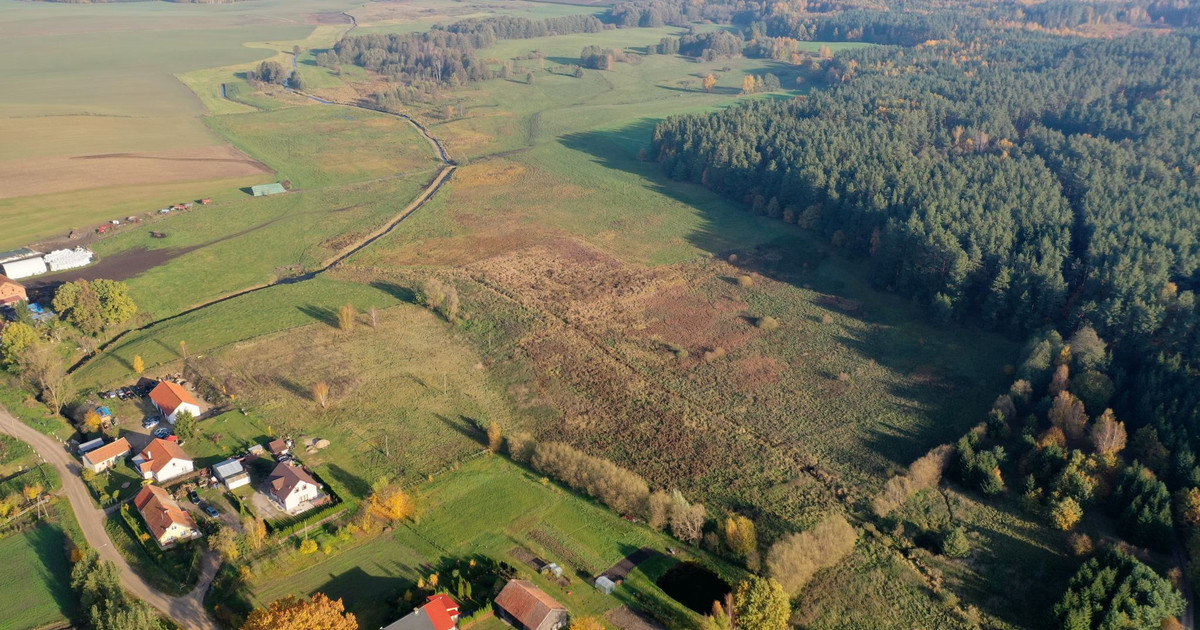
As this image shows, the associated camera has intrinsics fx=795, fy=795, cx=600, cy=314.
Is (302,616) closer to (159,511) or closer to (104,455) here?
(159,511)

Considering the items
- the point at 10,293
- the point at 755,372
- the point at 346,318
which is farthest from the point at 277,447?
the point at 10,293

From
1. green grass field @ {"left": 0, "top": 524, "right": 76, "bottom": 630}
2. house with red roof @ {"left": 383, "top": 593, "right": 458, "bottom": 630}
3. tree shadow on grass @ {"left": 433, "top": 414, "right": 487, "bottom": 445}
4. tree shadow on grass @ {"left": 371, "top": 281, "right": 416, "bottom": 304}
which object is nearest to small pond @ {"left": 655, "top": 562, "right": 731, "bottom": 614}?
house with red roof @ {"left": 383, "top": 593, "right": 458, "bottom": 630}

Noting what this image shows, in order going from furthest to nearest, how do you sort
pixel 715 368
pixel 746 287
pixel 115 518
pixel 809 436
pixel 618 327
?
pixel 746 287, pixel 618 327, pixel 715 368, pixel 809 436, pixel 115 518

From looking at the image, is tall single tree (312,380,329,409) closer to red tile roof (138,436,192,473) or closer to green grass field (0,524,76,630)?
red tile roof (138,436,192,473)

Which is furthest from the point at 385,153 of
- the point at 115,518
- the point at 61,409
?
the point at 115,518

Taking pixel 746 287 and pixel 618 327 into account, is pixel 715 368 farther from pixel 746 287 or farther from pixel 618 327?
pixel 746 287

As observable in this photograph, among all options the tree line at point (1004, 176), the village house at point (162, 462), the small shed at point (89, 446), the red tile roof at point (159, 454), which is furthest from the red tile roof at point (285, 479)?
the tree line at point (1004, 176)

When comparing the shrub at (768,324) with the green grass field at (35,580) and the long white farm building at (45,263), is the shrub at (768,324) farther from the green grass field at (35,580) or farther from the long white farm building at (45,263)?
the long white farm building at (45,263)
